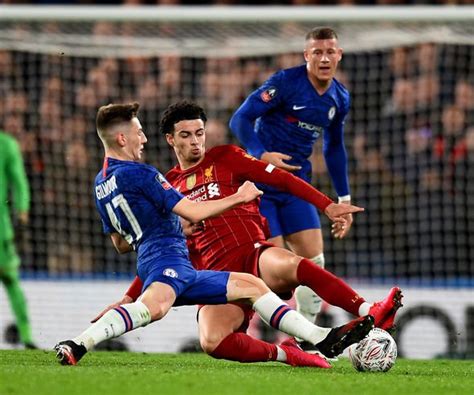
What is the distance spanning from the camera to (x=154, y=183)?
628cm

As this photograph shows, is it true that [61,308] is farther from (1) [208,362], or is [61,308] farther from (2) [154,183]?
(2) [154,183]

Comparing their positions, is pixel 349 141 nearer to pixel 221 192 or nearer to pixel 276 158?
pixel 276 158

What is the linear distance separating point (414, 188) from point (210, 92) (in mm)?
2515

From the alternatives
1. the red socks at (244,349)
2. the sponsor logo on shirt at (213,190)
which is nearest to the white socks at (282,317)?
the red socks at (244,349)

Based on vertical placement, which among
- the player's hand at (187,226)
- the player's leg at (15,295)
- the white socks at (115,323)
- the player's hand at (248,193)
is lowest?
the player's leg at (15,295)

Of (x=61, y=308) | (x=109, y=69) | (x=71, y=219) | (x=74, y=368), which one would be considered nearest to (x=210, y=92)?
(x=109, y=69)

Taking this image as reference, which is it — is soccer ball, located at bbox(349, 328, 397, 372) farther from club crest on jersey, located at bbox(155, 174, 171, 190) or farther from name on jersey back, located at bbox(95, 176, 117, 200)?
name on jersey back, located at bbox(95, 176, 117, 200)

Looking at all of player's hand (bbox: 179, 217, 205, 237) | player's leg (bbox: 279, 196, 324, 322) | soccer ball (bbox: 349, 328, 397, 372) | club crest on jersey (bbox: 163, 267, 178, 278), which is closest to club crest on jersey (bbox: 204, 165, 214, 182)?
player's hand (bbox: 179, 217, 205, 237)

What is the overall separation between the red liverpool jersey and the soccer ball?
3.46 ft

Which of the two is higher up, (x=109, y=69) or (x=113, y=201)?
(x=109, y=69)

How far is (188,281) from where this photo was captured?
6348mm

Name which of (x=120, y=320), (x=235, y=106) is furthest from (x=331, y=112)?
(x=235, y=106)

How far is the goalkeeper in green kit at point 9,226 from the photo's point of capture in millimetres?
9781

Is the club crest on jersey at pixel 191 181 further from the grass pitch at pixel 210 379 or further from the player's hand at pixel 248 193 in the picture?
the grass pitch at pixel 210 379
